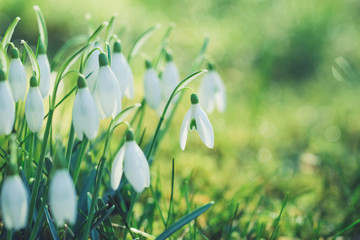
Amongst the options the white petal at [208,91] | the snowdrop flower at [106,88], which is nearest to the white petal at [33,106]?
the snowdrop flower at [106,88]

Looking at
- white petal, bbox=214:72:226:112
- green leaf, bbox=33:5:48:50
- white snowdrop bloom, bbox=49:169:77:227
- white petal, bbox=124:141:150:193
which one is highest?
green leaf, bbox=33:5:48:50

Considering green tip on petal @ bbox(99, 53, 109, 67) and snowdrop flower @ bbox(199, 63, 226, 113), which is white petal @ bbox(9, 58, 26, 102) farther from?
snowdrop flower @ bbox(199, 63, 226, 113)

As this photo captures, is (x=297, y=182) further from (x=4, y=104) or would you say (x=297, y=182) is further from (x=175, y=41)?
(x=175, y=41)

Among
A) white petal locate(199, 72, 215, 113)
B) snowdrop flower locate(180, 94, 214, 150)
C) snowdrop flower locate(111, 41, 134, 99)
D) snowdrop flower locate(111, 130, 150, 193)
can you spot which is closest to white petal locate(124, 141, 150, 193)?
snowdrop flower locate(111, 130, 150, 193)

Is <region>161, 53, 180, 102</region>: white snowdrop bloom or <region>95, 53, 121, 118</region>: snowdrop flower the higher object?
<region>95, 53, 121, 118</region>: snowdrop flower

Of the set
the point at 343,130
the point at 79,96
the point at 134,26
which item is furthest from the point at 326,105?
the point at 79,96

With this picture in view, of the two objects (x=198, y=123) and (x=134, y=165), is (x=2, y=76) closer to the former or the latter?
(x=134, y=165)

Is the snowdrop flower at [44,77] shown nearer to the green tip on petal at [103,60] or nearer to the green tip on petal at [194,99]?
the green tip on petal at [103,60]
